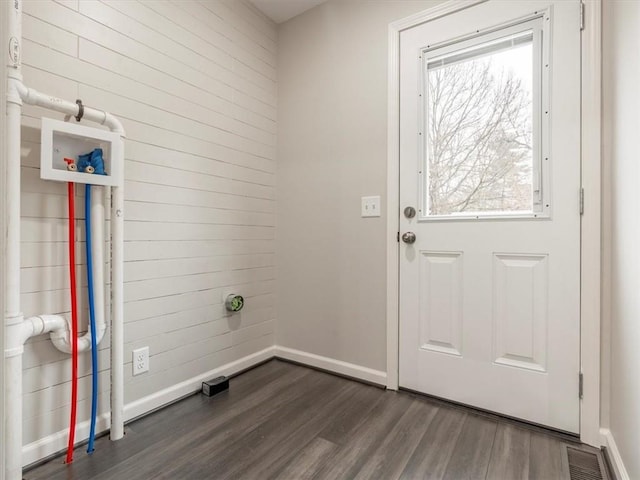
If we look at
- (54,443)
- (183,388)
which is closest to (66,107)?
(54,443)

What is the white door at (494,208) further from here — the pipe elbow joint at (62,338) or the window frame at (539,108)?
the pipe elbow joint at (62,338)

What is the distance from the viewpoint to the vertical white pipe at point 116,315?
1415mm

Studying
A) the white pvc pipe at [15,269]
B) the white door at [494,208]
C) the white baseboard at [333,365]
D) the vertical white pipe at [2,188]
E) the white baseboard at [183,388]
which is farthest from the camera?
the white baseboard at [333,365]

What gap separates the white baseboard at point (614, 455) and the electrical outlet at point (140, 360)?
1.93 m

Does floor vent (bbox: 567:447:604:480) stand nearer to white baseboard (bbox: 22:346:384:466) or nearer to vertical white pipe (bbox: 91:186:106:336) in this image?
white baseboard (bbox: 22:346:384:466)

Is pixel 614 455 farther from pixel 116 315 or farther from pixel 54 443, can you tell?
pixel 54 443

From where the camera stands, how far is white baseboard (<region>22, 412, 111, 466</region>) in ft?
4.06

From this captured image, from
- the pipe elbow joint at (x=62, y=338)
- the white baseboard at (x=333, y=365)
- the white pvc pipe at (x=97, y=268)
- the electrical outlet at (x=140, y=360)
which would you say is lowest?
the white baseboard at (x=333, y=365)

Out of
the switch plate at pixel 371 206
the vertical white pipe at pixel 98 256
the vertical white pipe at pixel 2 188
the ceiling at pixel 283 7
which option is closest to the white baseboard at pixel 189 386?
the vertical white pipe at pixel 98 256

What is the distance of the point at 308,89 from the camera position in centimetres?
224

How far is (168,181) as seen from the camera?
1.71m

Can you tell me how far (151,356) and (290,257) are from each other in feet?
3.35

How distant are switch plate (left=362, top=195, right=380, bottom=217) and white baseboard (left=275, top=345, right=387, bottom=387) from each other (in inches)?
35.9

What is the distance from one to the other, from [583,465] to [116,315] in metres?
1.93
